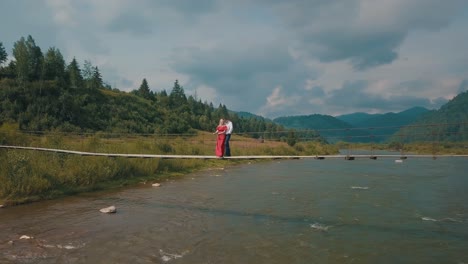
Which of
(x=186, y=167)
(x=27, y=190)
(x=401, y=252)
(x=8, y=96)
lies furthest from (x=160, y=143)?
(x=8, y=96)

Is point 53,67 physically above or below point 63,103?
above

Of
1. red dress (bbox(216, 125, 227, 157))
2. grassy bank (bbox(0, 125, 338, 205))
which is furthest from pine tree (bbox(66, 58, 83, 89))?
red dress (bbox(216, 125, 227, 157))

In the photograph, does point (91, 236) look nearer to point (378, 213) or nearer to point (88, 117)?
point (378, 213)

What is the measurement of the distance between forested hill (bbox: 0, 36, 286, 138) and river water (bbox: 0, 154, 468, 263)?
1591 inches

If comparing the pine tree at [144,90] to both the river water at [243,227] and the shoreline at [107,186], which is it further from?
the river water at [243,227]

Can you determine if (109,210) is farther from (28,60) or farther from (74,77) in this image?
(74,77)

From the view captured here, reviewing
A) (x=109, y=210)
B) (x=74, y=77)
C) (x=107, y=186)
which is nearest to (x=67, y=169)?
(x=107, y=186)

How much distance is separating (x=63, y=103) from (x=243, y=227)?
57944 mm

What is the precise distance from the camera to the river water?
950 cm

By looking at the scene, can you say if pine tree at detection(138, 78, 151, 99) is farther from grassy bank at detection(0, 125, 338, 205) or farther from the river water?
the river water

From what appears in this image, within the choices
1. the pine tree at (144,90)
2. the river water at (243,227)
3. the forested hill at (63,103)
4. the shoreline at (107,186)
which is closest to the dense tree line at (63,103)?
the forested hill at (63,103)

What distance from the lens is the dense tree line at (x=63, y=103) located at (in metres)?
55.6

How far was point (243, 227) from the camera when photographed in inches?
484

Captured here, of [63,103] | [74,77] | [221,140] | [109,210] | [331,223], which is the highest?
[74,77]
